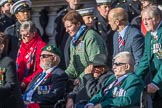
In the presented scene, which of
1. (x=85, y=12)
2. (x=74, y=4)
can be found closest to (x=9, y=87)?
(x=85, y=12)

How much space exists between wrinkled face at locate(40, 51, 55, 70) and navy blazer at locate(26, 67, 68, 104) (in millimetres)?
103

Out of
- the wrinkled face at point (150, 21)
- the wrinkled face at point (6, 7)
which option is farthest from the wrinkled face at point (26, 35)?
the wrinkled face at point (150, 21)

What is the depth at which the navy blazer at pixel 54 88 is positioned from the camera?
8.07 m

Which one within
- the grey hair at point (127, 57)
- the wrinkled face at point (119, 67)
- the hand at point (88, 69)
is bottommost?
the hand at point (88, 69)

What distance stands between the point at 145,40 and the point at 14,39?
2255mm

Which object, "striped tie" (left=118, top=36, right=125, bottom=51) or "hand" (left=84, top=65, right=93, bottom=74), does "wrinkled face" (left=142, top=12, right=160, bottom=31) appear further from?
"hand" (left=84, top=65, right=93, bottom=74)

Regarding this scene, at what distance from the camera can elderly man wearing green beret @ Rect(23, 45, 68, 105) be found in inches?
318

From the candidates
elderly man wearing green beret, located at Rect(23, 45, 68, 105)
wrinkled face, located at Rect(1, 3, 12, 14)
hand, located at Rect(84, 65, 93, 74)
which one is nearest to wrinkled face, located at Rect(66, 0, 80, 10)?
wrinkled face, located at Rect(1, 3, 12, 14)

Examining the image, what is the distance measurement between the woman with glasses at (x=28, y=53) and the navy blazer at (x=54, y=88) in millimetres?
558

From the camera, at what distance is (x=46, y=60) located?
27.2 ft

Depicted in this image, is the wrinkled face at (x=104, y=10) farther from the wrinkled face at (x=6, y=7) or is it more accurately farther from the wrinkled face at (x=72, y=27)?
the wrinkled face at (x=6, y=7)

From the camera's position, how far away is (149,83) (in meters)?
7.80

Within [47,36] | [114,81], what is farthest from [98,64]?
[47,36]

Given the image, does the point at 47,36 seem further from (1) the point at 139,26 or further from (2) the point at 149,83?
(2) the point at 149,83
